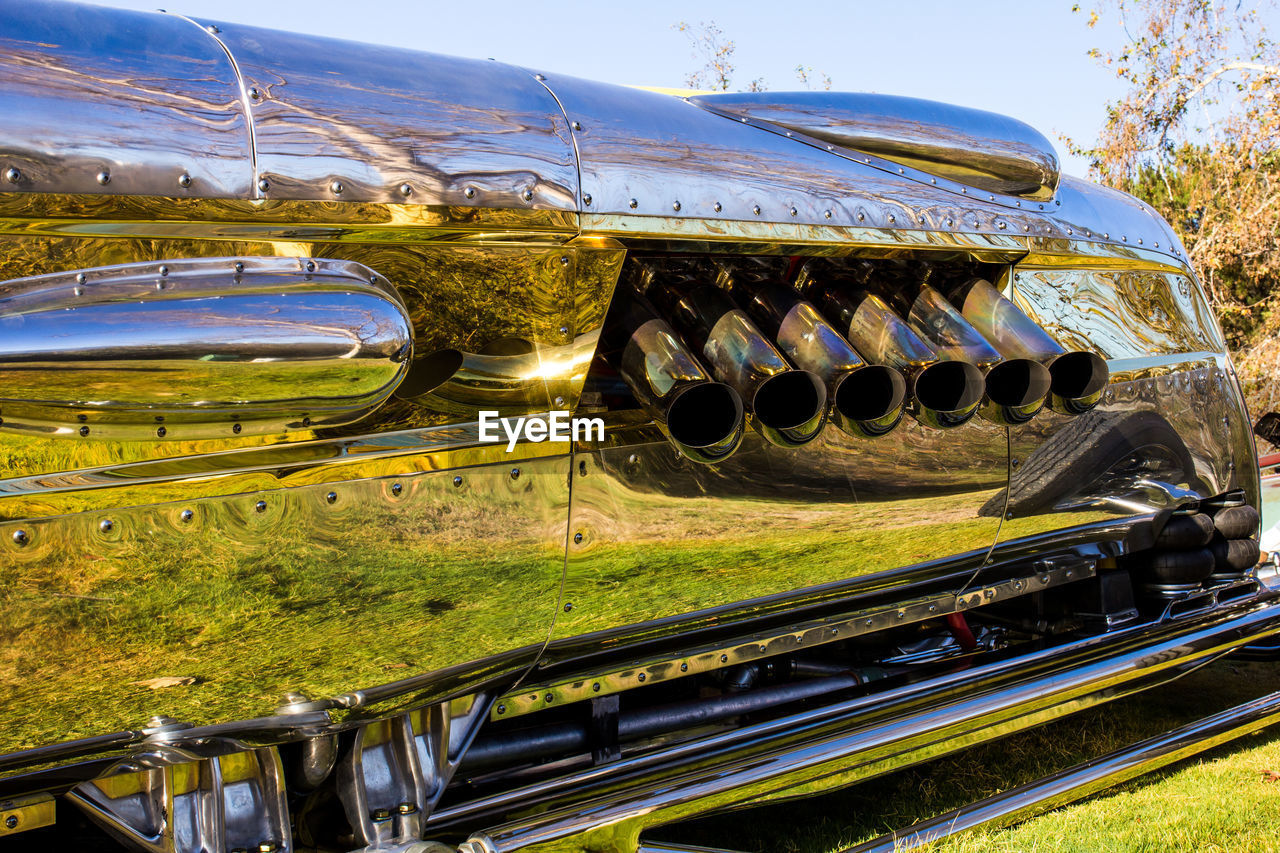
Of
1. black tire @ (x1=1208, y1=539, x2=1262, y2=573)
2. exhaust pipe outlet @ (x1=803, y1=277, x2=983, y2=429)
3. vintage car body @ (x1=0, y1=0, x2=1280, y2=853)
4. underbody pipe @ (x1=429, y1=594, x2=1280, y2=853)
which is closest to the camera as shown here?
vintage car body @ (x1=0, y1=0, x2=1280, y2=853)

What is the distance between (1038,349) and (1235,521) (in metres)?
1.68

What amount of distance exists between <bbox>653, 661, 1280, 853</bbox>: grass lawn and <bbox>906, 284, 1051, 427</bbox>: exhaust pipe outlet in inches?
47.1

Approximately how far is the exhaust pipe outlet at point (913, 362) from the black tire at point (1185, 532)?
1.62 meters

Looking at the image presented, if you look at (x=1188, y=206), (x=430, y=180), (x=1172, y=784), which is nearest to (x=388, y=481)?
(x=430, y=180)

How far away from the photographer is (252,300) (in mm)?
1650

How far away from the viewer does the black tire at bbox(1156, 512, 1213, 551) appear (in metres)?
3.66

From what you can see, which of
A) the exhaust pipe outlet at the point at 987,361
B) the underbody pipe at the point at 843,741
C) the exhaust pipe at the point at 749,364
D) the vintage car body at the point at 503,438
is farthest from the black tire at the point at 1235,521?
the exhaust pipe at the point at 749,364

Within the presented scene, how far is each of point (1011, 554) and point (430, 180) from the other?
2261mm

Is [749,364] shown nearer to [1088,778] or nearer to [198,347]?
[198,347]

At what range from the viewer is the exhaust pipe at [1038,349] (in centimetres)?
270

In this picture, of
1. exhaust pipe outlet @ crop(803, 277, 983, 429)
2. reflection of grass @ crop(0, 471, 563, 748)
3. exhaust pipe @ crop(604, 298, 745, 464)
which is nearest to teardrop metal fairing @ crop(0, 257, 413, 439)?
reflection of grass @ crop(0, 471, 563, 748)

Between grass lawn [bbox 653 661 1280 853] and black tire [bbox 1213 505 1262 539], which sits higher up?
black tire [bbox 1213 505 1262 539]

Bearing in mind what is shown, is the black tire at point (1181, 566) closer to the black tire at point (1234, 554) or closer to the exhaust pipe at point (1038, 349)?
the black tire at point (1234, 554)

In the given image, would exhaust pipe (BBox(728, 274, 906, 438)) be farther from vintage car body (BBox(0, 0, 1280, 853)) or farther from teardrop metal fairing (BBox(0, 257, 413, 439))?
teardrop metal fairing (BBox(0, 257, 413, 439))
